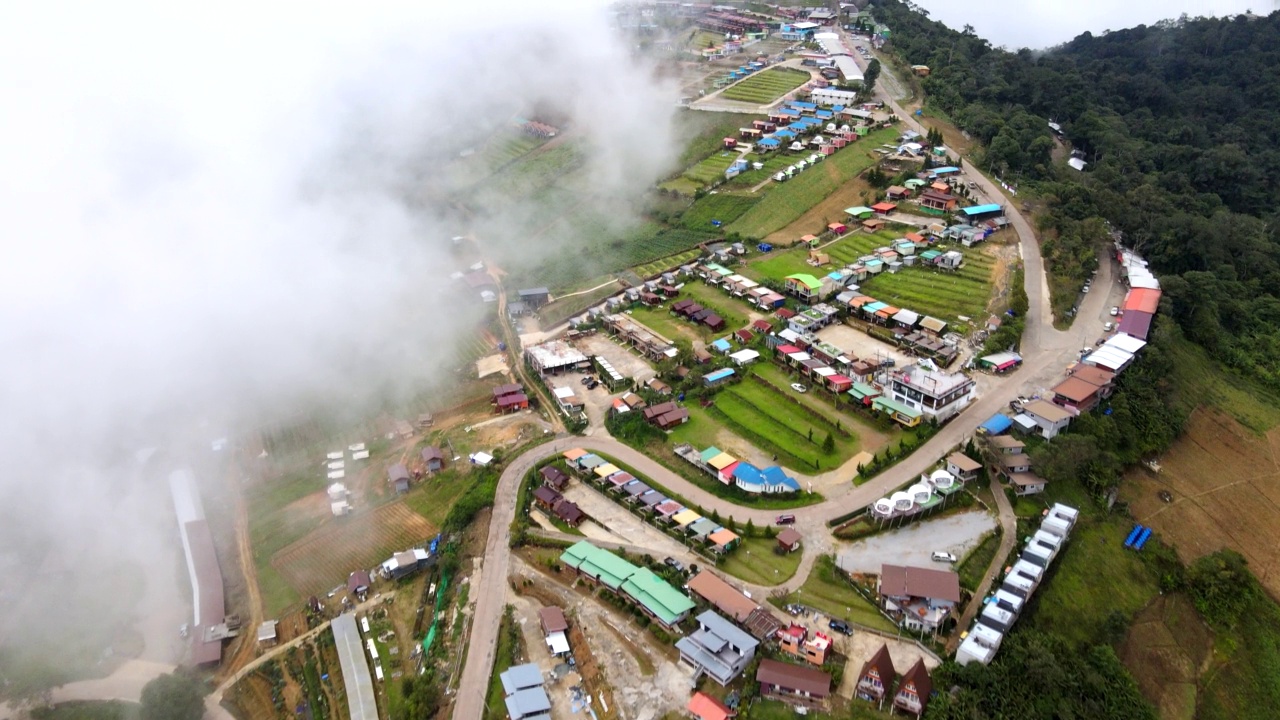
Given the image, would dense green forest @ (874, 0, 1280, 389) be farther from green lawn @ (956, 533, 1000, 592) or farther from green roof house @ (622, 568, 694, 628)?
green roof house @ (622, 568, 694, 628)

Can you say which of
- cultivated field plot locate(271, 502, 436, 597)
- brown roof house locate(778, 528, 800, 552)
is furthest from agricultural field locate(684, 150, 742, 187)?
brown roof house locate(778, 528, 800, 552)

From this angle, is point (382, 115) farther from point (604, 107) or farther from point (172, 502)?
point (172, 502)

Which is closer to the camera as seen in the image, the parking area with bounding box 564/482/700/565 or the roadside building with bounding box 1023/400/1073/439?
the parking area with bounding box 564/482/700/565

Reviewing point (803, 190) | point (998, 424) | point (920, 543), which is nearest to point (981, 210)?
point (803, 190)

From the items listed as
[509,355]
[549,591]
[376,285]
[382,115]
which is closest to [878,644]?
[549,591]

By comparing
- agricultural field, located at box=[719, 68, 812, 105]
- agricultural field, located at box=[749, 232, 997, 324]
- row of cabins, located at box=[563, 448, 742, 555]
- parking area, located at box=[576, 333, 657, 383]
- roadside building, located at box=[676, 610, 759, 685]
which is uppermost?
agricultural field, located at box=[719, 68, 812, 105]

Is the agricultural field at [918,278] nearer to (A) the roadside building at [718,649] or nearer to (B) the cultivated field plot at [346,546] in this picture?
(A) the roadside building at [718,649]

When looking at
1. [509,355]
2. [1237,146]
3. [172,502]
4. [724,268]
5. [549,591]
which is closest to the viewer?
[549,591]

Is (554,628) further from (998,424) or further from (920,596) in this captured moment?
(998,424)
